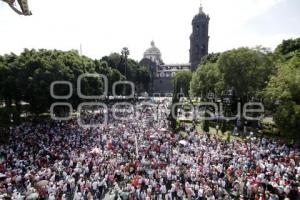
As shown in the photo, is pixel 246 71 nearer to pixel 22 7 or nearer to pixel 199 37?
pixel 22 7

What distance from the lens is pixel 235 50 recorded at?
133 feet

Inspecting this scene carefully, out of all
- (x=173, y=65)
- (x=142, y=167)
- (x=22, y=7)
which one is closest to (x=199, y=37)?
(x=173, y=65)

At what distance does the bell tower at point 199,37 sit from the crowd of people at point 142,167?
247 feet

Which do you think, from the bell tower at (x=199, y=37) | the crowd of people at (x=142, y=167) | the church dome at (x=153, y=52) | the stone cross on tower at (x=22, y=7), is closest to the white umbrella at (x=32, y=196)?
the crowd of people at (x=142, y=167)

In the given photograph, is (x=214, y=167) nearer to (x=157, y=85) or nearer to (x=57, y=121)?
(x=57, y=121)

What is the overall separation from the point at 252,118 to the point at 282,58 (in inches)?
404

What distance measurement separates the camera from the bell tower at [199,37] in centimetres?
10133

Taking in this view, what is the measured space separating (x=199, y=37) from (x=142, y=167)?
3353 inches

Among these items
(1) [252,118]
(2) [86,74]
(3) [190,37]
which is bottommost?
(1) [252,118]

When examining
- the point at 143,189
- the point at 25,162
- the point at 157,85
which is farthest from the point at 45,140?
the point at 157,85

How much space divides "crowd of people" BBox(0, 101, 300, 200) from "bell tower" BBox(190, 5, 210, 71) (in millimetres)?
75229

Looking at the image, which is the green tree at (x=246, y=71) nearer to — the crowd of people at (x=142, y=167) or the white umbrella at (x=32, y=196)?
the crowd of people at (x=142, y=167)

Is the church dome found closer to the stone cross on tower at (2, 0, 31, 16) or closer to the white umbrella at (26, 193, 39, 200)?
the stone cross on tower at (2, 0, 31, 16)

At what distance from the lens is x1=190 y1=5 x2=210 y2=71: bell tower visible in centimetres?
10133
